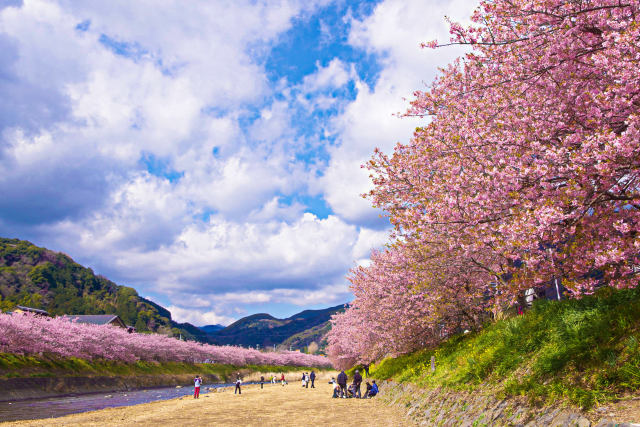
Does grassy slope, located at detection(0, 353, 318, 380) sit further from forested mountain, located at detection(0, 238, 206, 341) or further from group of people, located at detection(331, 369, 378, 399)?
forested mountain, located at detection(0, 238, 206, 341)

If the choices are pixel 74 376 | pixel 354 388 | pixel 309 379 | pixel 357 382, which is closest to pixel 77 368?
pixel 74 376

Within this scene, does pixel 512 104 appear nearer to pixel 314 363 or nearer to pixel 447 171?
pixel 447 171

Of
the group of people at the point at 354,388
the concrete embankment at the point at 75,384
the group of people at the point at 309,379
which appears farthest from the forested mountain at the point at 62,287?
the group of people at the point at 354,388

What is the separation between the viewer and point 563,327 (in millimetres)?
9742

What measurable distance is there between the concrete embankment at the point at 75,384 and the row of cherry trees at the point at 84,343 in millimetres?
4983

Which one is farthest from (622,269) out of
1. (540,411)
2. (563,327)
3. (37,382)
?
(37,382)

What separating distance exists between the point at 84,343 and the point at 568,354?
201ft

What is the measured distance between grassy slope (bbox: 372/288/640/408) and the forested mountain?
139 metres

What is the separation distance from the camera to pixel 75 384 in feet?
150

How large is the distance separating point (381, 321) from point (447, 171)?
16442 mm

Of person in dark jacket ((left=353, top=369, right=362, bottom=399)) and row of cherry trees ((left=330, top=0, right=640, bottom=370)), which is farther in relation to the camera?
person in dark jacket ((left=353, top=369, right=362, bottom=399))

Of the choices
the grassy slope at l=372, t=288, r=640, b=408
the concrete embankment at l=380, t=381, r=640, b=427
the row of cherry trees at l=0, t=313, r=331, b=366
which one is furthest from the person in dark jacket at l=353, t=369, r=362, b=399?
the row of cherry trees at l=0, t=313, r=331, b=366

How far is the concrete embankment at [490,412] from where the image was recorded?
673 centimetres

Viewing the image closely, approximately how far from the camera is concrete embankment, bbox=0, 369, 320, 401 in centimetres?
3578
